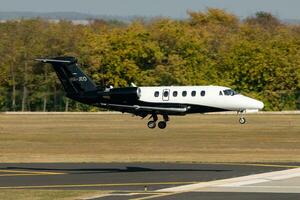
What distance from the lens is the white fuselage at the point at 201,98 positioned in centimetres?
6650

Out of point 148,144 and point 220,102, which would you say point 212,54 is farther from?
point 148,144

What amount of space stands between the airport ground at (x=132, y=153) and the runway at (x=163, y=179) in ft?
0.11

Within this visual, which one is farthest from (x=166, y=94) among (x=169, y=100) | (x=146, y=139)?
(x=146, y=139)

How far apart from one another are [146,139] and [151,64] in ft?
Answer: 147

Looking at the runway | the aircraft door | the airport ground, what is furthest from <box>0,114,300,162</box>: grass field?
the runway

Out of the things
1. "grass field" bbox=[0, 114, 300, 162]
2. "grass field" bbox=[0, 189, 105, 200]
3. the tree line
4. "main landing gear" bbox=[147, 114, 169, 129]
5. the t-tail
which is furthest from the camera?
the tree line

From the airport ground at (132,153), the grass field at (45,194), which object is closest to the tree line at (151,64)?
the airport ground at (132,153)

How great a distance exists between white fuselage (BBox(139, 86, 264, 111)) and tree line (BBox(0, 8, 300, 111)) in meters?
28.6

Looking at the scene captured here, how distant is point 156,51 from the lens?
104 metres

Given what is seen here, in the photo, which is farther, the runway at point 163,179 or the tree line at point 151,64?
the tree line at point 151,64

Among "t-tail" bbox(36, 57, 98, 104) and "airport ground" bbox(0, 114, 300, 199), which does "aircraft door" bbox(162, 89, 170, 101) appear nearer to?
"airport ground" bbox(0, 114, 300, 199)

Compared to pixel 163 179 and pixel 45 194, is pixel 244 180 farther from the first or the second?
pixel 45 194

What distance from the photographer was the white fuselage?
66.5 meters

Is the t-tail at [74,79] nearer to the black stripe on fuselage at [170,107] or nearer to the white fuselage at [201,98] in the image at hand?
the black stripe on fuselage at [170,107]
